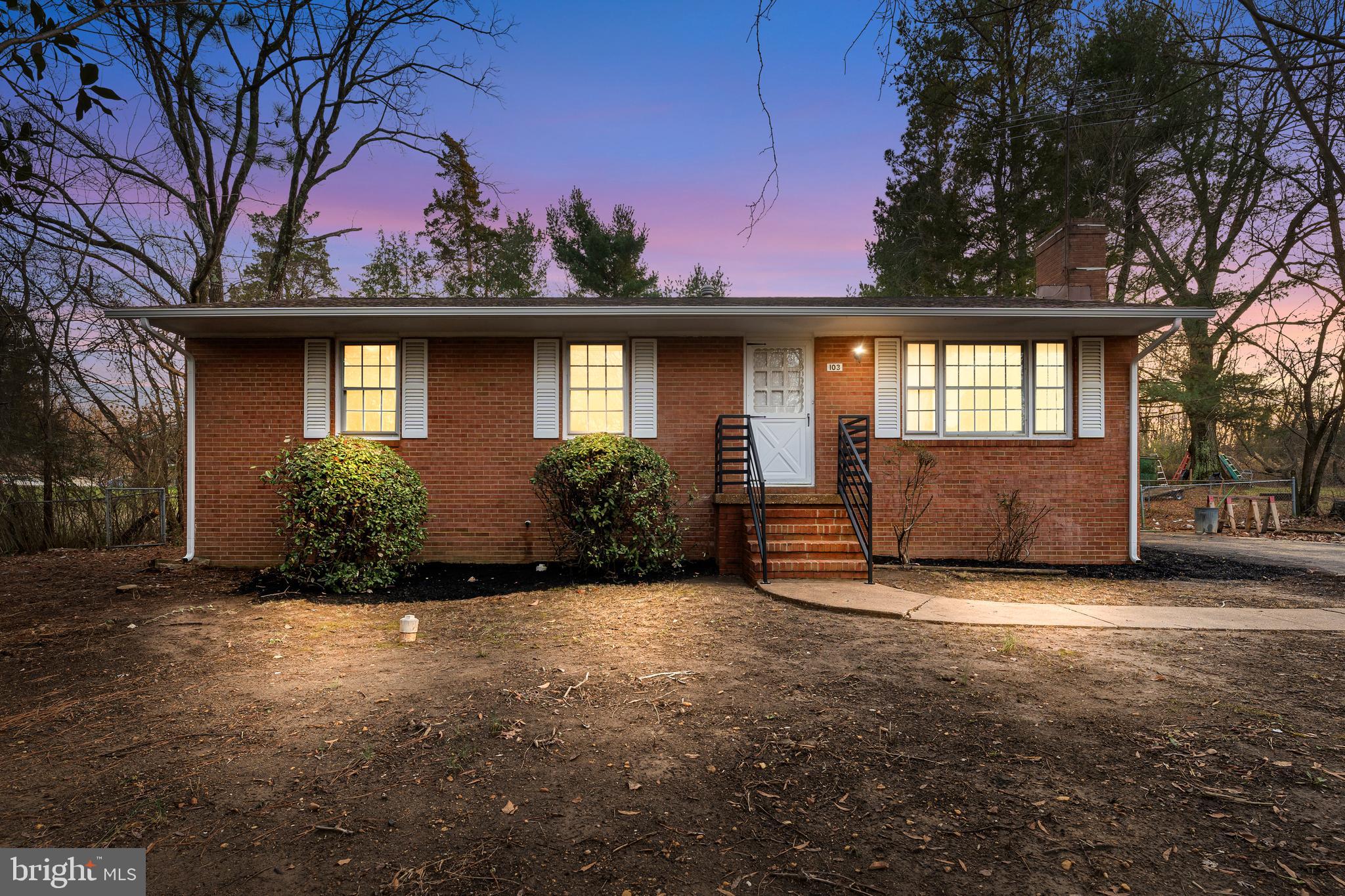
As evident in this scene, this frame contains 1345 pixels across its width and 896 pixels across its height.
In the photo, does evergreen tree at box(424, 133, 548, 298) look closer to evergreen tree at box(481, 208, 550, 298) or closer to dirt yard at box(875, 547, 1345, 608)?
evergreen tree at box(481, 208, 550, 298)

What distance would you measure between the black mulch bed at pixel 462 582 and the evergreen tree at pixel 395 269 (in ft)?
61.1

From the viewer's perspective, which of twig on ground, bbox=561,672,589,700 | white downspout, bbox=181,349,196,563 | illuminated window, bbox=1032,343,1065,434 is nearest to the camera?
twig on ground, bbox=561,672,589,700

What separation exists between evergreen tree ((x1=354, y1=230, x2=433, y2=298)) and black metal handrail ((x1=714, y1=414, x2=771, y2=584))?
64.1ft

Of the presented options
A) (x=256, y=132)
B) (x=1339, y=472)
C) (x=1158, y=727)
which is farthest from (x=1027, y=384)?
(x=1339, y=472)

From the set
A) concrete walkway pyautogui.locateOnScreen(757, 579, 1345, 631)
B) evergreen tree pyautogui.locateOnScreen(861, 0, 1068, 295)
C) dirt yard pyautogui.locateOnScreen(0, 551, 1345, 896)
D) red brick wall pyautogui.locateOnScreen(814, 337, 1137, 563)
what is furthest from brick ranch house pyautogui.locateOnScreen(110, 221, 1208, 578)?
evergreen tree pyautogui.locateOnScreen(861, 0, 1068, 295)

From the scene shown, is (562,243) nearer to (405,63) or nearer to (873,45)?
(405,63)

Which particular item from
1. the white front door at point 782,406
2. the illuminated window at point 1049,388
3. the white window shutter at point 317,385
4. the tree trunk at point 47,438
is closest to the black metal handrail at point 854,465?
the white front door at point 782,406

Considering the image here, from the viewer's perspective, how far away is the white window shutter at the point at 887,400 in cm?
884

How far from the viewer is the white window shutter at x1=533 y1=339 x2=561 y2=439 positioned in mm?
8758

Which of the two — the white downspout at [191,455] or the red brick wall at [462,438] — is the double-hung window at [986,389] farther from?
the white downspout at [191,455]

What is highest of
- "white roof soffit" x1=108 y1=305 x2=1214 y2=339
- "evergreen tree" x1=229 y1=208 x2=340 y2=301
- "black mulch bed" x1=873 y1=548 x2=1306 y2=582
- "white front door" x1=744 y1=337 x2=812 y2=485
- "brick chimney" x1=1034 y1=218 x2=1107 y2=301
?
"evergreen tree" x1=229 y1=208 x2=340 y2=301

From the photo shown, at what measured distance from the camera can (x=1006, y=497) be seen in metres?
8.74

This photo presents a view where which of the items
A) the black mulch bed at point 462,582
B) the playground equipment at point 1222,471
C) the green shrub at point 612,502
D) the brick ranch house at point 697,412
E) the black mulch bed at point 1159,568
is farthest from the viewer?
the playground equipment at point 1222,471

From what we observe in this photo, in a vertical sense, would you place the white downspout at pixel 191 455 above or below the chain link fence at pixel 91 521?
above
